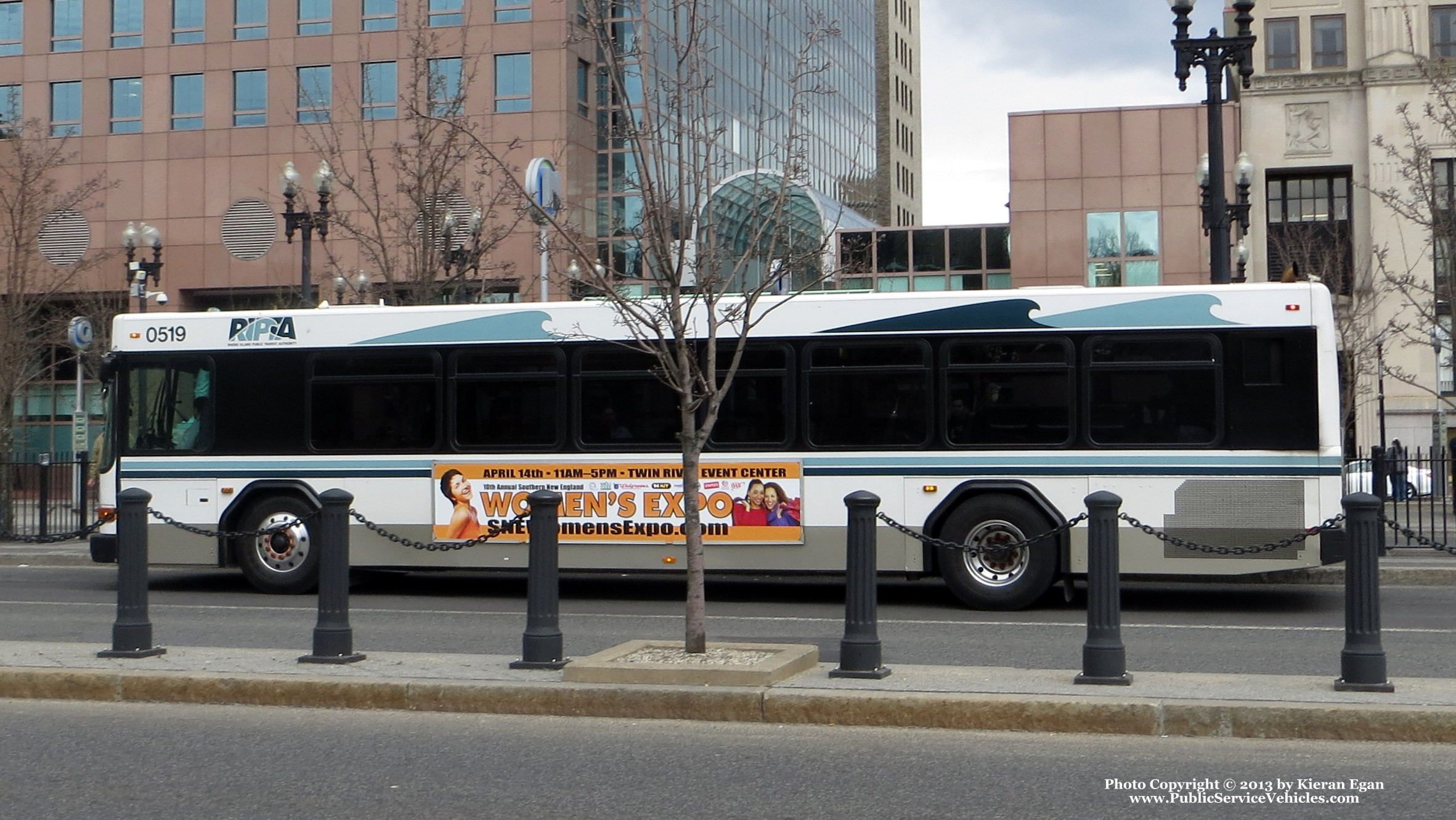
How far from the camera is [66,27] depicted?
4734 cm

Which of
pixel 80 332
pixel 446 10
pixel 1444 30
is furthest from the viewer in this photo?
pixel 1444 30

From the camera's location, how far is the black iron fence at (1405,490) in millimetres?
19516

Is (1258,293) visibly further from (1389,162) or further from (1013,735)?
(1389,162)

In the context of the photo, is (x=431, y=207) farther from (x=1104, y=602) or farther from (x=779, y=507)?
(x=1104, y=602)

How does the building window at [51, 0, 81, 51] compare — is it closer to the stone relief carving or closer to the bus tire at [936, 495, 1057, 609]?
the stone relief carving

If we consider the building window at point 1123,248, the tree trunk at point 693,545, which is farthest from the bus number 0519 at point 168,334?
the building window at point 1123,248

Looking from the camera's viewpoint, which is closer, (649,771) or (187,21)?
(649,771)

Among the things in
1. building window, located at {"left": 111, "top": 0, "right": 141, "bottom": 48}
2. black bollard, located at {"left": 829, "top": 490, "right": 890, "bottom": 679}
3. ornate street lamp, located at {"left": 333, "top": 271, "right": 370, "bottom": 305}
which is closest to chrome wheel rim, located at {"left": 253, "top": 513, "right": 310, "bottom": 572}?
black bollard, located at {"left": 829, "top": 490, "right": 890, "bottom": 679}

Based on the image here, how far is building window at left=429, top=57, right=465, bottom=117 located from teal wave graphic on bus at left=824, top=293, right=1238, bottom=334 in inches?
326

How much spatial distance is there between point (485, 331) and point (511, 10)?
3168 centimetres

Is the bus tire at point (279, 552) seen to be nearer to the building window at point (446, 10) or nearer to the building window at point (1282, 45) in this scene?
the building window at point (446, 10)

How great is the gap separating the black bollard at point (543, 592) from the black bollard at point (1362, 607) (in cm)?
459

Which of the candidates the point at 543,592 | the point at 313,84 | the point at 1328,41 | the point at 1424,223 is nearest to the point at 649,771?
the point at 543,592

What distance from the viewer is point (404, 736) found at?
826cm
